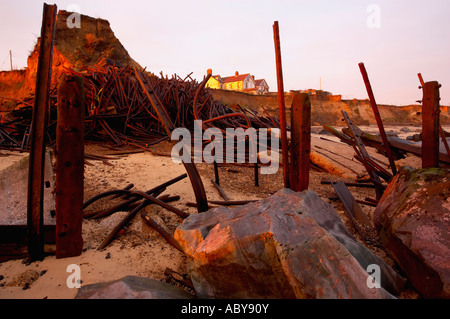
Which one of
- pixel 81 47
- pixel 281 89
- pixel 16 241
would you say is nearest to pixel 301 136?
pixel 281 89

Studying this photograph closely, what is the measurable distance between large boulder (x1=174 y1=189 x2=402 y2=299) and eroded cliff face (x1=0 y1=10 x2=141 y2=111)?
1822cm

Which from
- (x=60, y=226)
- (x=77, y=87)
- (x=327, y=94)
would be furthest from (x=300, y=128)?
(x=327, y=94)

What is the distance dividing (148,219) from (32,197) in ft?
3.15

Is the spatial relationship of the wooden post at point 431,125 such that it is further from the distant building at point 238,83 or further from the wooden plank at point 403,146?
the distant building at point 238,83

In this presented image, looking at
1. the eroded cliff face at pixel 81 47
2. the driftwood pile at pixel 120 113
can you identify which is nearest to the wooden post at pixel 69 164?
the driftwood pile at pixel 120 113

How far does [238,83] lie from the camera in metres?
49.6

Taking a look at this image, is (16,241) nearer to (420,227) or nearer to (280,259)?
(280,259)

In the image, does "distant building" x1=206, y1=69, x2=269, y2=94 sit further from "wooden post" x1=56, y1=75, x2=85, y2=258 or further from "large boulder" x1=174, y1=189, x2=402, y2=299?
"large boulder" x1=174, y1=189, x2=402, y2=299

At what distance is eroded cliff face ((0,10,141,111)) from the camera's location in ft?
53.8

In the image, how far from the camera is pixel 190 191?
3.79m

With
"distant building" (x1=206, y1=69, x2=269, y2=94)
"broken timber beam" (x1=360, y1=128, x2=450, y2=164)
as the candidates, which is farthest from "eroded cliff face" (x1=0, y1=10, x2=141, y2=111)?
"distant building" (x1=206, y1=69, x2=269, y2=94)
